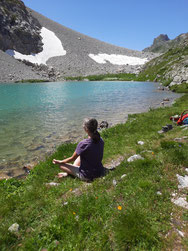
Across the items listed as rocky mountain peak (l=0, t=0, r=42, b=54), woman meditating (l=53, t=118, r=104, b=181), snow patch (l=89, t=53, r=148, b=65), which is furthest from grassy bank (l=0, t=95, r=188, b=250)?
snow patch (l=89, t=53, r=148, b=65)

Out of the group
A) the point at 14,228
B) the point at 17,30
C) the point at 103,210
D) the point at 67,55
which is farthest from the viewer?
the point at 67,55

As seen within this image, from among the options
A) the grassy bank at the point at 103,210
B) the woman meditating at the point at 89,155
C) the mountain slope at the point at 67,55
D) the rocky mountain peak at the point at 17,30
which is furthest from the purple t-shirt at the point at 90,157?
the rocky mountain peak at the point at 17,30

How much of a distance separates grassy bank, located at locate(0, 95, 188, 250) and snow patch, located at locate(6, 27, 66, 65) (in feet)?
368

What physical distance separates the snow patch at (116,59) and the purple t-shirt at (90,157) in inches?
5103

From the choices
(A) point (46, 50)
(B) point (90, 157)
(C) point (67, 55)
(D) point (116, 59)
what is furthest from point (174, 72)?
(A) point (46, 50)

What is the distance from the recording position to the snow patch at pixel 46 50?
347 ft

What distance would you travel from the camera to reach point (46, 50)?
12219 centimetres

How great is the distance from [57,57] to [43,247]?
411 ft

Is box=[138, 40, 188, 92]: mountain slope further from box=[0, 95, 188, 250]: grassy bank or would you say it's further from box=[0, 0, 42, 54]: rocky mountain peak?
box=[0, 0, 42, 54]: rocky mountain peak

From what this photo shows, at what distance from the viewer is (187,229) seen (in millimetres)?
3623

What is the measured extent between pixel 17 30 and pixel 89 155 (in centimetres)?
12676

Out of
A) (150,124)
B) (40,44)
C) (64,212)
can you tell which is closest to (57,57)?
(40,44)

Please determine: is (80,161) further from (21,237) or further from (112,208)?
(21,237)

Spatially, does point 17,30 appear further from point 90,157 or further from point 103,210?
point 103,210
